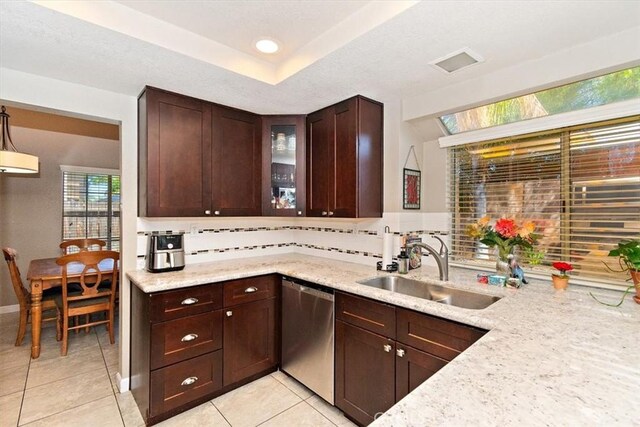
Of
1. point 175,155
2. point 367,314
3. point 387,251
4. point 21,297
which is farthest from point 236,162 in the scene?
point 21,297

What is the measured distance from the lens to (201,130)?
247 centimetres

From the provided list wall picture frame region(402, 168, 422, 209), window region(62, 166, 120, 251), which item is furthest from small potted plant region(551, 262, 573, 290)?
window region(62, 166, 120, 251)

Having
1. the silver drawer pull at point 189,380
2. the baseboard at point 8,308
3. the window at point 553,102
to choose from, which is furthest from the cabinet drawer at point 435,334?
the baseboard at point 8,308

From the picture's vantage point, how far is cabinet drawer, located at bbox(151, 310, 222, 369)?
197cm

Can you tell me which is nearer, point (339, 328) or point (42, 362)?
point (339, 328)

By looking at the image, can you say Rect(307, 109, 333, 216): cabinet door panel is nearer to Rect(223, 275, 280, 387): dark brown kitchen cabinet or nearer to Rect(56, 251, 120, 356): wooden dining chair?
Rect(223, 275, 280, 387): dark brown kitchen cabinet

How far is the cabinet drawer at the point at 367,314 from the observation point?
69.4 inches

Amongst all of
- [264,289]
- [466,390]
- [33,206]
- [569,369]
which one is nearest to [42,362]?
[264,289]

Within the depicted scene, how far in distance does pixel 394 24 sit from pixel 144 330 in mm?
Result: 2373

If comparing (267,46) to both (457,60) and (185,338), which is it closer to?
(457,60)

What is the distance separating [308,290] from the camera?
2297 mm

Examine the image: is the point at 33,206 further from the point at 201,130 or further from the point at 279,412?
the point at 279,412

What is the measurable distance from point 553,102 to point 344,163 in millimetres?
1460

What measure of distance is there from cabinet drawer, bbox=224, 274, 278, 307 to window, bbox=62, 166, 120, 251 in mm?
3612
